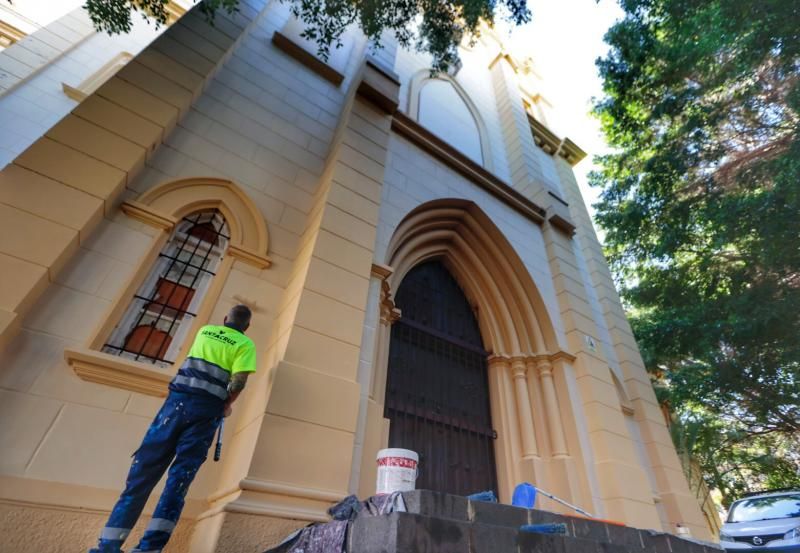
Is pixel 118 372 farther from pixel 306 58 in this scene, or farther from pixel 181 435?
pixel 306 58

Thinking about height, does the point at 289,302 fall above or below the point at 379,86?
A: below

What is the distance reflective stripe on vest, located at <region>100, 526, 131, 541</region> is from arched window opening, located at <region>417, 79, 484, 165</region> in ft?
24.9

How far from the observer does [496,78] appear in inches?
469

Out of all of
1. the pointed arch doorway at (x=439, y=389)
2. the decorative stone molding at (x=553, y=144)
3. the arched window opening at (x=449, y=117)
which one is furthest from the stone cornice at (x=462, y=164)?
the decorative stone molding at (x=553, y=144)

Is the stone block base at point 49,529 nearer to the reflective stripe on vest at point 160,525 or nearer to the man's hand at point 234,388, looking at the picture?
the reflective stripe on vest at point 160,525

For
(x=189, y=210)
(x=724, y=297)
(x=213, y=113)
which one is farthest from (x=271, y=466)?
(x=724, y=297)

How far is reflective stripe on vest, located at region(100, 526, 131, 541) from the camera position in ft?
6.76

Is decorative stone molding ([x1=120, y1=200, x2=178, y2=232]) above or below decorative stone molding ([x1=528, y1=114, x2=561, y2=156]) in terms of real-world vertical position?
below

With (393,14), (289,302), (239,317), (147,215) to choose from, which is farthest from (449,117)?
(239,317)

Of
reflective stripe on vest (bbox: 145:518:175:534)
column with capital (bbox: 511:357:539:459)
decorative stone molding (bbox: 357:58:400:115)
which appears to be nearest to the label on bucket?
reflective stripe on vest (bbox: 145:518:175:534)

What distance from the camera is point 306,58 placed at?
21.7 ft

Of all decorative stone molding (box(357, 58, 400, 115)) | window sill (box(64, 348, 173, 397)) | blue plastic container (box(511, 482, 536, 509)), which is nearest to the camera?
window sill (box(64, 348, 173, 397))

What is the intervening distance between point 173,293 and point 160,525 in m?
2.13

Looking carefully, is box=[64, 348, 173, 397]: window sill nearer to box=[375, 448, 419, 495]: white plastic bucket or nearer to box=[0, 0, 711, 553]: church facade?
box=[0, 0, 711, 553]: church facade
